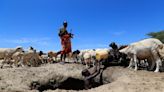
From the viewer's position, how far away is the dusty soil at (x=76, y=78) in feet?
36.2

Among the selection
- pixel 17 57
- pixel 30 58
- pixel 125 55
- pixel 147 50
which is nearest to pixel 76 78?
pixel 125 55

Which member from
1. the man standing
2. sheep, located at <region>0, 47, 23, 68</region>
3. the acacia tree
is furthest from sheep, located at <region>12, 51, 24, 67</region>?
the acacia tree

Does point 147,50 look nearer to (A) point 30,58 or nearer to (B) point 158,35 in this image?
(A) point 30,58

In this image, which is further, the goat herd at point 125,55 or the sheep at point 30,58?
the sheep at point 30,58

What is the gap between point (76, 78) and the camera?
14.6 meters

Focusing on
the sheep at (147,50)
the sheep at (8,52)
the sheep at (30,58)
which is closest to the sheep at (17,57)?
the sheep at (30,58)

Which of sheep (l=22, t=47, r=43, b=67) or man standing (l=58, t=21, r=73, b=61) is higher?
man standing (l=58, t=21, r=73, b=61)

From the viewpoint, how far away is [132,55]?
14266mm

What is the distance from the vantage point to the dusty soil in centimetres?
1103

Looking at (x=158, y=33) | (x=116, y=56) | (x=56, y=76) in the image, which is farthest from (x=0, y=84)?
(x=158, y=33)

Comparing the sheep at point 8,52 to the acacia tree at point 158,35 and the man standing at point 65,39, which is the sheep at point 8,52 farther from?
the acacia tree at point 158,35

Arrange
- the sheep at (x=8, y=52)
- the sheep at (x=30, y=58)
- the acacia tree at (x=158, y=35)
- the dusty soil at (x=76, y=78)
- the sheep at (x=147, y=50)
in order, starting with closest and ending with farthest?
the dusty soil at (x=76, y=78), the sheep at (x=147, y=50), the sheep at (x=30, y=58), the sheep at (x=8, y=52), the acacia tree at (x=158, y=35)

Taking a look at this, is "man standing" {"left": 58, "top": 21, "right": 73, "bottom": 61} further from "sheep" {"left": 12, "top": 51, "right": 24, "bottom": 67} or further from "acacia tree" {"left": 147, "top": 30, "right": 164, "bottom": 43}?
"acacia tree" {"left": 147, "top": 30, "right": 164, "bottom": 43}

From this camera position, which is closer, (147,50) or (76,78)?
(147,50)
